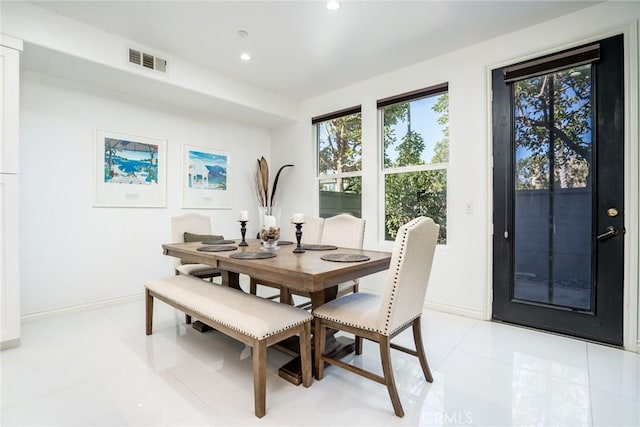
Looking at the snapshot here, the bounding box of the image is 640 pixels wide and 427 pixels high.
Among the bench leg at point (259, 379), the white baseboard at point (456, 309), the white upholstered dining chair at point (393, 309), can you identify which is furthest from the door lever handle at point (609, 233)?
the bench leg at point (259, 379)

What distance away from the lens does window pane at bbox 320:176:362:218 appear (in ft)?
13.6

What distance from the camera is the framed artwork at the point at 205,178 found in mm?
4125

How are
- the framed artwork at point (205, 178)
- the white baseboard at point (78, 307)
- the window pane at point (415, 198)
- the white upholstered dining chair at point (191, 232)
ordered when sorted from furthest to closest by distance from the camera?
the framed artwork at point (205, 178) < the window pane at point (415, 198) < the white upholstered dining chair at point (191, 232) < the white baseboard at point (78, 307)

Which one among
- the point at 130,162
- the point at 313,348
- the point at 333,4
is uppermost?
the point at 333,4

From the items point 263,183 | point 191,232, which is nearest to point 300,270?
point 191,232

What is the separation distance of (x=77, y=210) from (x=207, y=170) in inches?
62.6

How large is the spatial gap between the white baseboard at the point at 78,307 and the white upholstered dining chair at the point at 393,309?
274 cm

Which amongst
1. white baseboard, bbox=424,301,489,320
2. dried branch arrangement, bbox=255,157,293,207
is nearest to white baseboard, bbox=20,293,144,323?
dried branch arrangement, bbox=255,157,293,207

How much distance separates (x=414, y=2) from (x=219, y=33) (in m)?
1.78

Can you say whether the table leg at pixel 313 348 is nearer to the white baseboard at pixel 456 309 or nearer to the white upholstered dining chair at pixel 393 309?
the white upholstered dining chair at pixel 393 309

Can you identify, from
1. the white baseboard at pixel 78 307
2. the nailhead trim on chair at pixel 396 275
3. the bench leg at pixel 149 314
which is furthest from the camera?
the white baseboard at pixel 78 307

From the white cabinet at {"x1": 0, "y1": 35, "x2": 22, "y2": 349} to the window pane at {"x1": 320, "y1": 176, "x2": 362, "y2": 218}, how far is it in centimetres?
329

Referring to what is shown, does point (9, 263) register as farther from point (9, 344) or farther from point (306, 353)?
point (306, 353)

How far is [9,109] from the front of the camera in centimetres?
236
